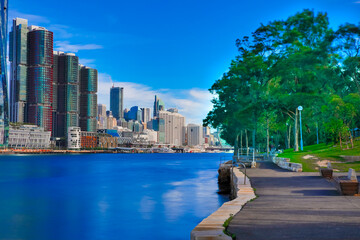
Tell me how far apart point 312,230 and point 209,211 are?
18.6 meters

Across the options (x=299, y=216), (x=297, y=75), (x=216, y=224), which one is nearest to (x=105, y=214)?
(x=299, y=216)

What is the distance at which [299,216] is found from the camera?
12.5 m

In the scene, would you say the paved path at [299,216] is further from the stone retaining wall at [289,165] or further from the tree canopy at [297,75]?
the tree canopy at [297,75]

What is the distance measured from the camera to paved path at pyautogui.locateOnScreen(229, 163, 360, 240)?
9977 mm

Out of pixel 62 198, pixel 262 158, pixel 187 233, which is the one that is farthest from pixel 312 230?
pixel 262 158

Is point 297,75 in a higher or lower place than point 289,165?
higher

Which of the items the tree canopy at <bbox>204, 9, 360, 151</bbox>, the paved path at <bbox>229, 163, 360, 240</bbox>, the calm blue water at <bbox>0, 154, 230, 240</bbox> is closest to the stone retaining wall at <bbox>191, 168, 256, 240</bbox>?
the paved path at <bbox>229, 163, 360, 240</bbox>

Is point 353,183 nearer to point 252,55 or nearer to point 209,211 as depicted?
point 209,211

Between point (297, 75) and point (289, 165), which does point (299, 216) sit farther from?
point (297, 75)

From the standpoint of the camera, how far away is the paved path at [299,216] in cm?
998

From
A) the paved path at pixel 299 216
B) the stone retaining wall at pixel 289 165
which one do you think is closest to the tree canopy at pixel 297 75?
the stone retaining wall at pixel 289 165

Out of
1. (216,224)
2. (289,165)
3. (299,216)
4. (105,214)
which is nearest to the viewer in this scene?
(216,224)

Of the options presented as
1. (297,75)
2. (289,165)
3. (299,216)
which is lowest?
(299,216)

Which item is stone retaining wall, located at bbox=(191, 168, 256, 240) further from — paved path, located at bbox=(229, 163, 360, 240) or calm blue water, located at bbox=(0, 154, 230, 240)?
calm blue water, located at bbox=(0, 154, 230, 240)
